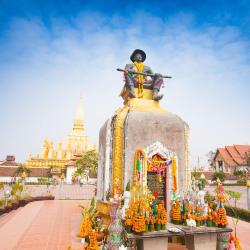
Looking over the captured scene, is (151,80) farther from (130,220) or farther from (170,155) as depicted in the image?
(130,220)

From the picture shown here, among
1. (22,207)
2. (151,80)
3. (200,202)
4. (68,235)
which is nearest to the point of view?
(200,202)

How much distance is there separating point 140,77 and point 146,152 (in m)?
3.79

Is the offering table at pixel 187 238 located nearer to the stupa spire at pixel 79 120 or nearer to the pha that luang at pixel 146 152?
the pha that luang at pixel 146 152

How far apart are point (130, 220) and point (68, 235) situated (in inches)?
146

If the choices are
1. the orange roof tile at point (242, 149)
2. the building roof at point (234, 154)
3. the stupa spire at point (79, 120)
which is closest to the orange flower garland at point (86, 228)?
the building roof at point (234, 154)

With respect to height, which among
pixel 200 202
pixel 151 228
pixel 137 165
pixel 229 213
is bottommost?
pixel 229 213

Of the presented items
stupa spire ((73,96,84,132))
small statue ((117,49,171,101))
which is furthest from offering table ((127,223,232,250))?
stupa spire ((73,96,84,132))

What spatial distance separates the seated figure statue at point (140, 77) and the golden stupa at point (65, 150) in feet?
116

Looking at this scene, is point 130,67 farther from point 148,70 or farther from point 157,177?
point 157,177

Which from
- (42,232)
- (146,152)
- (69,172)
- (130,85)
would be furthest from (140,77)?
(69,172)

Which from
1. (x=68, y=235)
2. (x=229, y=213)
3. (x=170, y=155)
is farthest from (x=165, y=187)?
(x=229, y=213)

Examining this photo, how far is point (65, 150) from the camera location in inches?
2208

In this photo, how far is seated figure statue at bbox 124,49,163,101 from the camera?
1084cm

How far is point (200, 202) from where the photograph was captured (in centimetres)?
785
